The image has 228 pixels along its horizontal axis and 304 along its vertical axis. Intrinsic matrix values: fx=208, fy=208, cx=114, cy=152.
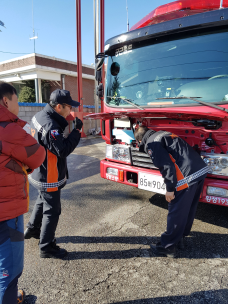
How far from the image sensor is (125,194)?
13.3 ft

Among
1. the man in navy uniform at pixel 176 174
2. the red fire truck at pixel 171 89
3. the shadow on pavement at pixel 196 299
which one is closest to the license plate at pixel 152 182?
the red fire truck at pixel 171 89

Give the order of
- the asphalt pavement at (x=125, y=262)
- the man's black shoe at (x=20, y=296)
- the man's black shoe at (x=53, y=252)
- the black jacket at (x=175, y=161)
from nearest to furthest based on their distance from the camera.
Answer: the man's black shoe at (x=20, y=296)
the asphalt pavement at (x=125, y=262)
the black jacket at (x=175, y=161)
the man's black shoe at (x=53, y=252)

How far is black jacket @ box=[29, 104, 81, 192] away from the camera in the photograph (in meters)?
2.01

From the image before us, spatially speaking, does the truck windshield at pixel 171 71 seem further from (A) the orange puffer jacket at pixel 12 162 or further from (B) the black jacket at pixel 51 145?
(A) the orange puffer jacket at pixel 12 162

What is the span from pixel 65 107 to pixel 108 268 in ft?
5.72

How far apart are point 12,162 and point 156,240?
2.00 m

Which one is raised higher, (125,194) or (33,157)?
(33,157)

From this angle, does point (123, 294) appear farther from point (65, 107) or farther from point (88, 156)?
point (88, 156)

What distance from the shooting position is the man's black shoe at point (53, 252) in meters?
2.28

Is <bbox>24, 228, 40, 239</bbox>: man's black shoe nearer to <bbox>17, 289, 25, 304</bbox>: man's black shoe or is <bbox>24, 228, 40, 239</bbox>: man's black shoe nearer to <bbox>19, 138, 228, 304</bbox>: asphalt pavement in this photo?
<bbox>19, 138, 228, 304</bbox>: asphalt pavement

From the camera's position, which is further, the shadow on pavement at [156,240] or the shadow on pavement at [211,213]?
the shadow on pavement at [211,213]

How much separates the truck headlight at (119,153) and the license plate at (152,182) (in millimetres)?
384

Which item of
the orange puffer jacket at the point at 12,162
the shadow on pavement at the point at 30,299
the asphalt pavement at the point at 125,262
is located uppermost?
the orange puffer jacket at the point at 12,162

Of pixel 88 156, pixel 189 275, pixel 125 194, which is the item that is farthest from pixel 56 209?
pixel 88 156
